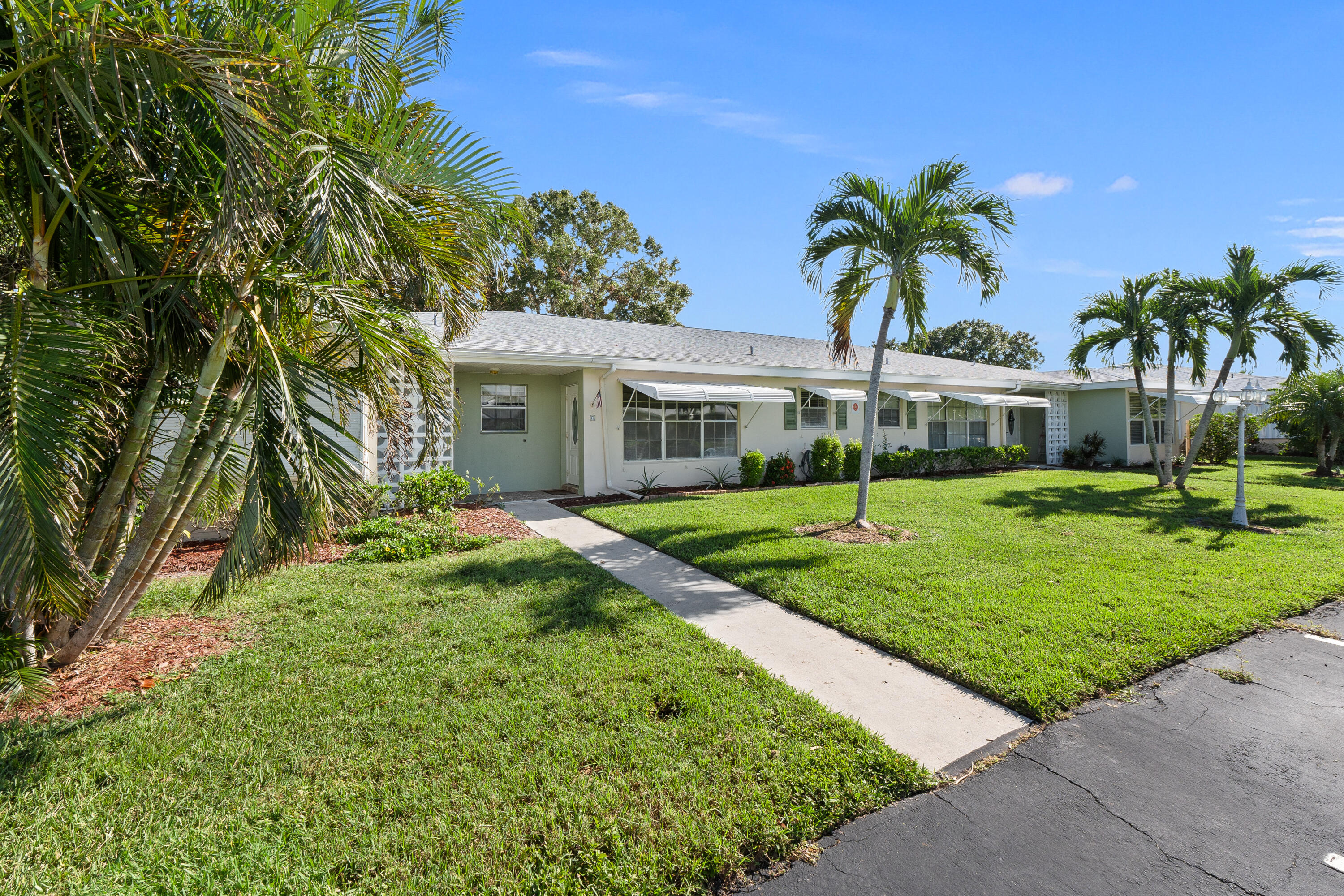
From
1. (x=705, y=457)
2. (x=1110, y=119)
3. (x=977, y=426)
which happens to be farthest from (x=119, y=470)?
(x=977, y=426)

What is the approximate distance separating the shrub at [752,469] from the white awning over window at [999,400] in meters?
7.38

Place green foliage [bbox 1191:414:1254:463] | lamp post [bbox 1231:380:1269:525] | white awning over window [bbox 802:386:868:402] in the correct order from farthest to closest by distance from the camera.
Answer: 1. green foliage [bbox 1191:414:1254:463]
2. white awning over window [bbox 802:386:868:402]
3. lamp post [bbox 1231:380:1269:525]

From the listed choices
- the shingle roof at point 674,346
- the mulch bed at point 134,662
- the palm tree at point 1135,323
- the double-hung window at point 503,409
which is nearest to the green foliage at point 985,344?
the shingle roof at point 674,346

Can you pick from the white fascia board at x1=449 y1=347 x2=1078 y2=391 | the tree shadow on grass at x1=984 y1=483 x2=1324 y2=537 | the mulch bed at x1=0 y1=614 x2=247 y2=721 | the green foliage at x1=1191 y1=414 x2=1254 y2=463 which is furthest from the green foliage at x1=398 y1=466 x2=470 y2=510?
the green foliage at x1=1191 y1=414 x2=1254 y2=463

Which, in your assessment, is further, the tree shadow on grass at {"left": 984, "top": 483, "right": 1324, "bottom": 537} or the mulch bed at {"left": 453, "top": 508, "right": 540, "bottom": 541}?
the tree shadow on grass at {"left": 984, "top": 483, "right": 1324, "bottom": 537}

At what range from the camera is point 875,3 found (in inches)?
271

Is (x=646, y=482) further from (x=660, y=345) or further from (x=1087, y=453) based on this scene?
(x=1087, y=453)

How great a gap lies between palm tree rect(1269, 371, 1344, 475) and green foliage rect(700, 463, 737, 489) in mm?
15652

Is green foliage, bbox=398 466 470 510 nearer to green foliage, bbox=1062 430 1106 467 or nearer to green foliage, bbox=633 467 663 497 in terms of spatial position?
green foliage, bbox=633 467 663 497

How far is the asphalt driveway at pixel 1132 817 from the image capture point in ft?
7.09

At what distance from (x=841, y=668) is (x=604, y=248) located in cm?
2819

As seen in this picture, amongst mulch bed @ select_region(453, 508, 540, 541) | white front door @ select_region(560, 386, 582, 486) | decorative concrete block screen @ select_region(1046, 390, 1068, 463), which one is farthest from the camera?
decorative concrete block screen @ select_region(1046, 390, 1068, 463)

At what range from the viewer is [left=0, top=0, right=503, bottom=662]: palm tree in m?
2.54

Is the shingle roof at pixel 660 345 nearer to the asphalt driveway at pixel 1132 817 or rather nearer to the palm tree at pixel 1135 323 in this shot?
the palm tree at pixel 1135 323
